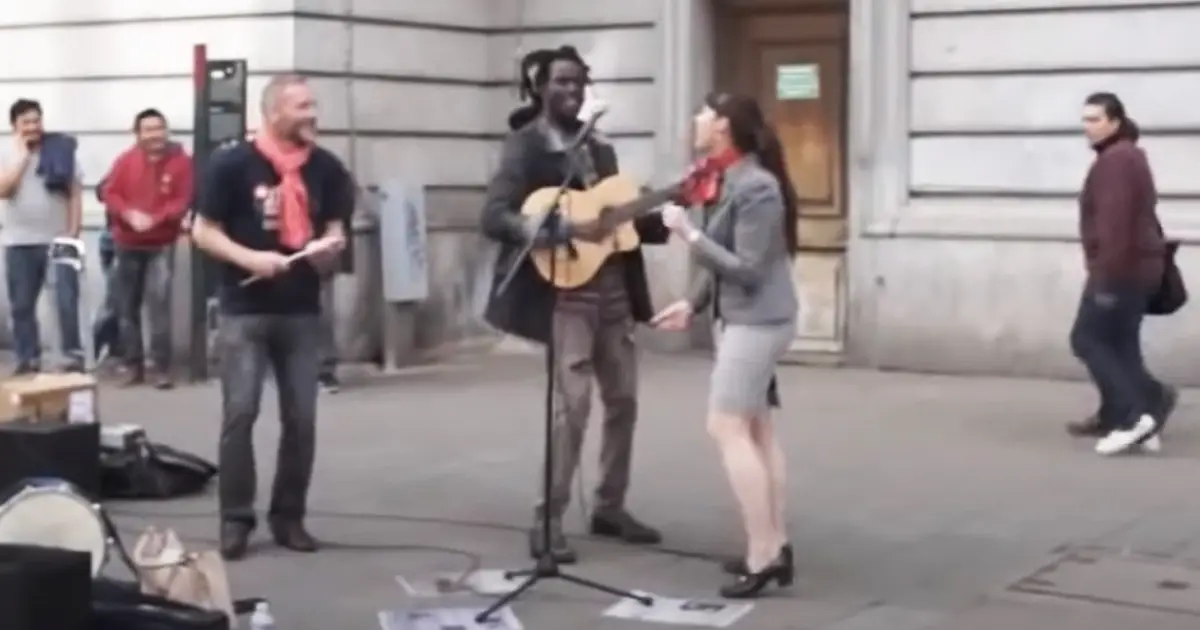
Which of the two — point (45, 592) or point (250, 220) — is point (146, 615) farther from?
point (250, 220)

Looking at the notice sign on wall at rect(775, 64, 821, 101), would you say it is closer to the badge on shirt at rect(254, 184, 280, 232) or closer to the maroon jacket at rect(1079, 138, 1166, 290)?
the maroon jacket at rect(1079, 138, 1166, 290)

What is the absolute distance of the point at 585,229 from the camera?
8.27 meters

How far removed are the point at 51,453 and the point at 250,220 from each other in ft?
4.34

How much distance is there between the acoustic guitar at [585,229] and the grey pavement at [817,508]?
1200 millimetres

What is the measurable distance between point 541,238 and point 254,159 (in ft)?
4.37

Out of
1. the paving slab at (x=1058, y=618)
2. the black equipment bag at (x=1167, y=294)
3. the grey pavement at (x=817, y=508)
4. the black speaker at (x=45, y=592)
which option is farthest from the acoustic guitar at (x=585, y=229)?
the black equipment bag at (x=1167, y=294)

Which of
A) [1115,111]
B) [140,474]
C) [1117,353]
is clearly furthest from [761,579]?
[1115,111]

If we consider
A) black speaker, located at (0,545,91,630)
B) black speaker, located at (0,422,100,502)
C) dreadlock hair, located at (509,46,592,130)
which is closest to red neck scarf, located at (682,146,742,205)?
dreadlock hair, located at (509,46,592,130)

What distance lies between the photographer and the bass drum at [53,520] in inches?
271

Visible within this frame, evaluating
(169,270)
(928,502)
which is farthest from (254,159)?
(169,270)

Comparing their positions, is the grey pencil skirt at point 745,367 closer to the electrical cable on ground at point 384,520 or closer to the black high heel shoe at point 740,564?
the black high heel shoe at point 740,564

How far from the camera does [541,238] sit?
8172 mm

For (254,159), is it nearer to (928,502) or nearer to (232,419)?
(232,419)

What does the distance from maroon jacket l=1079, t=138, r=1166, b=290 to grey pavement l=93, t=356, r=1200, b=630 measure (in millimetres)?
967
